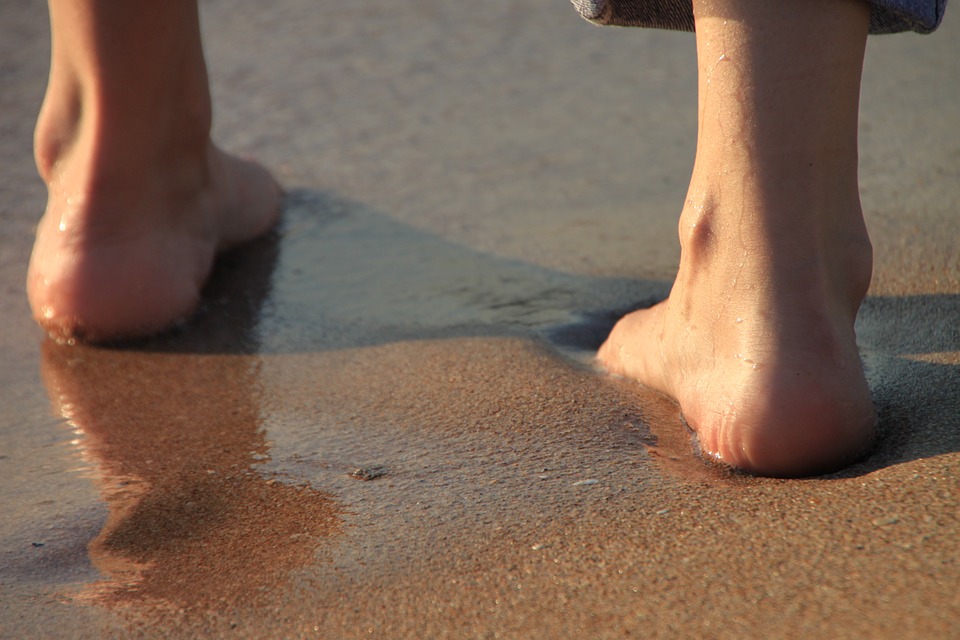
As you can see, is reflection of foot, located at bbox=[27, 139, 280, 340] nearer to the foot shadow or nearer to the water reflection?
the water reflection

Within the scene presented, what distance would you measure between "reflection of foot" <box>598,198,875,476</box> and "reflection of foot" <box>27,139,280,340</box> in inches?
37.0

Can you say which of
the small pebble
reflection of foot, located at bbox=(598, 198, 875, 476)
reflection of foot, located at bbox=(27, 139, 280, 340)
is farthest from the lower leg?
reflection of foot, located at bbox=(27, 139, 280, 340)

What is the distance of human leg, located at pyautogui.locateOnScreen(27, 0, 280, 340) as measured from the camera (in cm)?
172

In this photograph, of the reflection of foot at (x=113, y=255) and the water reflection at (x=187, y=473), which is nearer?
the water reflection at (x=187, y=473)

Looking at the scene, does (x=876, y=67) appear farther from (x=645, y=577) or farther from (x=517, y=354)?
(x=645, y=577)

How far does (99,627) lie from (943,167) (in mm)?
1853

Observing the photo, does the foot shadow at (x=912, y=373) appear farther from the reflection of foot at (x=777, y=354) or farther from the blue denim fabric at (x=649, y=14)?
the blue denim fabric at (x=649, y=14)

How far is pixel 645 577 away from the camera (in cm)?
99

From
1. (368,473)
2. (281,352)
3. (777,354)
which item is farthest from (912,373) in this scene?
(281,352)

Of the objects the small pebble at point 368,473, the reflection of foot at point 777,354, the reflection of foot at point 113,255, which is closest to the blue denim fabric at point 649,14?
the reflection of foot at point 777,354

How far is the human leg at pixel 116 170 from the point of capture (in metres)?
1.72

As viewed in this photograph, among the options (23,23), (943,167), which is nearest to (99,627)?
(943,167)

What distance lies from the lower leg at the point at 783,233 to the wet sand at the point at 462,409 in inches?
2.7

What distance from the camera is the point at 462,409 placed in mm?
1428
